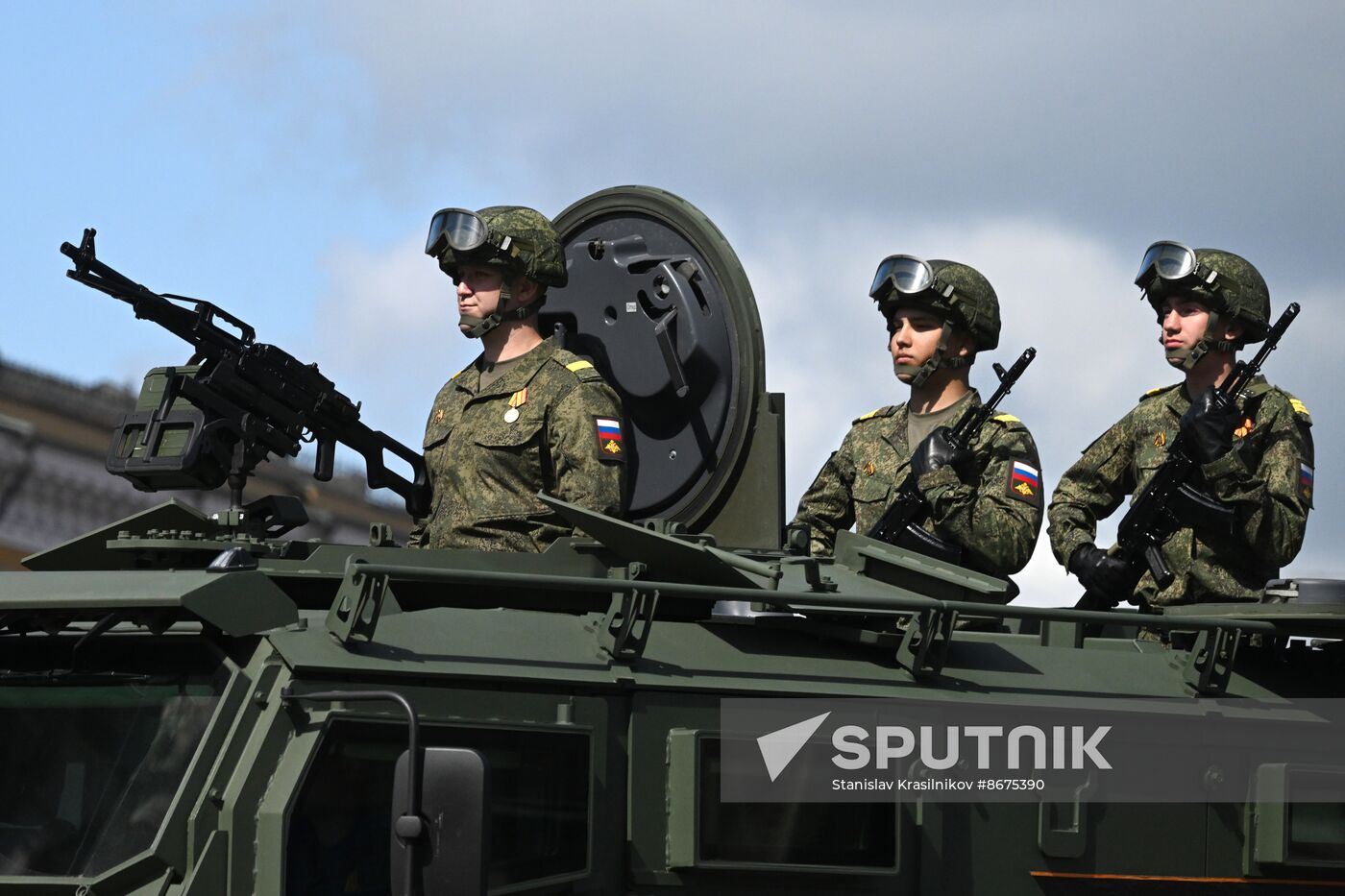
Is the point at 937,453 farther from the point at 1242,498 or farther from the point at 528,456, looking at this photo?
the point at 528,456

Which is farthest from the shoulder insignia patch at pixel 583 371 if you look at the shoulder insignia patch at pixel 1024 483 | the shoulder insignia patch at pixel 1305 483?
the shoulder insignia patch at pixel 1305 483

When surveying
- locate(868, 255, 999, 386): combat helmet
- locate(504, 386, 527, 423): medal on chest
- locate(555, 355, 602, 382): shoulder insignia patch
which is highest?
locate(868, 255, 999, 386): combat helmet

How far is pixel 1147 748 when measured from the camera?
20.1ft

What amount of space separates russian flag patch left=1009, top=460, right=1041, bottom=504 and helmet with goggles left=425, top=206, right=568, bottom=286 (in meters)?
1.90

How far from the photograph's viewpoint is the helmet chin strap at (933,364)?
27.2ft

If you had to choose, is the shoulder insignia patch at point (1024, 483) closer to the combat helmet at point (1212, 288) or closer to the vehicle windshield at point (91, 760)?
the combat helmet at point (1212, 288)

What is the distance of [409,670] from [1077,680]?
7.19 feet

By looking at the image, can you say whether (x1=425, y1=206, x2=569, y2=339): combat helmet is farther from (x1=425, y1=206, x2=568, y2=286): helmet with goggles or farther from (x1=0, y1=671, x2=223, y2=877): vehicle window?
(x1=0, y1=671, x2=223, y2=877): vehicle window

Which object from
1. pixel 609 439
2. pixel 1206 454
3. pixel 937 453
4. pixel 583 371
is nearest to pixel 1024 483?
pixel 937 453

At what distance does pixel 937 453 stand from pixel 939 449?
17mm

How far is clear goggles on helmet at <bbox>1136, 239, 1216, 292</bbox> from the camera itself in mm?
7570

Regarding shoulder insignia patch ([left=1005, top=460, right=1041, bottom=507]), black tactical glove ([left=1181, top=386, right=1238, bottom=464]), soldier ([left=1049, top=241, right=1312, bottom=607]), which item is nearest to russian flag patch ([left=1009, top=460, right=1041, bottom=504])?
shoulder insignia patch ([left=1005, top=460, right=1041, bottom=507])

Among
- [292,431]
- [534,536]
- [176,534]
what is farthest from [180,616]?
[292,431]

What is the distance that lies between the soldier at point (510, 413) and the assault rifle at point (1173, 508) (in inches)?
74.4
